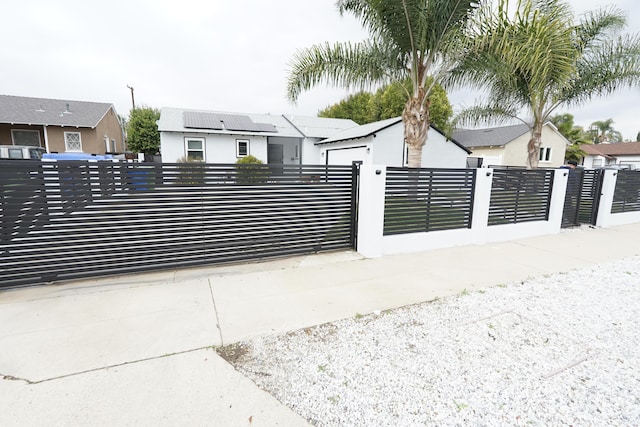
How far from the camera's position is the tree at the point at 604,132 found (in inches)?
2028

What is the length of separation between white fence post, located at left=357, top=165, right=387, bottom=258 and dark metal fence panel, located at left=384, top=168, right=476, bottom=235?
11.2 inches

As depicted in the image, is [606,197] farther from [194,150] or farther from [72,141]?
[72,141]

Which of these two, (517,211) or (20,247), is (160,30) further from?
(517,211)

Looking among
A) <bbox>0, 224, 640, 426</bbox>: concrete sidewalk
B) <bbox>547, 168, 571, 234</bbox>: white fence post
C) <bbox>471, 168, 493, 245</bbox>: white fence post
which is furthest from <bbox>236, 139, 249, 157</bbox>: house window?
<bbox>547, 168, 571, 234</bbox>: white fence post

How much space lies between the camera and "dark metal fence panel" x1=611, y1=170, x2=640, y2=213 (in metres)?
9.51

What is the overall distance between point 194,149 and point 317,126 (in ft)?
31.5

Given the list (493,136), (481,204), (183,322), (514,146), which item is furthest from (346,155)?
(493,136)

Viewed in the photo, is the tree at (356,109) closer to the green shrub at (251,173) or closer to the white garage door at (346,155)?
the white garage door at (346,155)

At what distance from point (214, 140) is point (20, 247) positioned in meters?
15.6

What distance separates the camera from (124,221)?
4461 mm

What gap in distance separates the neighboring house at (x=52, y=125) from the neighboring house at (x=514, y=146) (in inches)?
1125

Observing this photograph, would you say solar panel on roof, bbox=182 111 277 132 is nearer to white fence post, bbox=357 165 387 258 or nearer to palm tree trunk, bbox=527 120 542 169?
palm tree trunk, bbox=527 120 542 169

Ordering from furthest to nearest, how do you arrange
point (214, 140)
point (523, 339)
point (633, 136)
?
point (633, 136), point (214, 140), point (523, 339)

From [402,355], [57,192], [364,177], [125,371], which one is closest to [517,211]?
[364,177]
